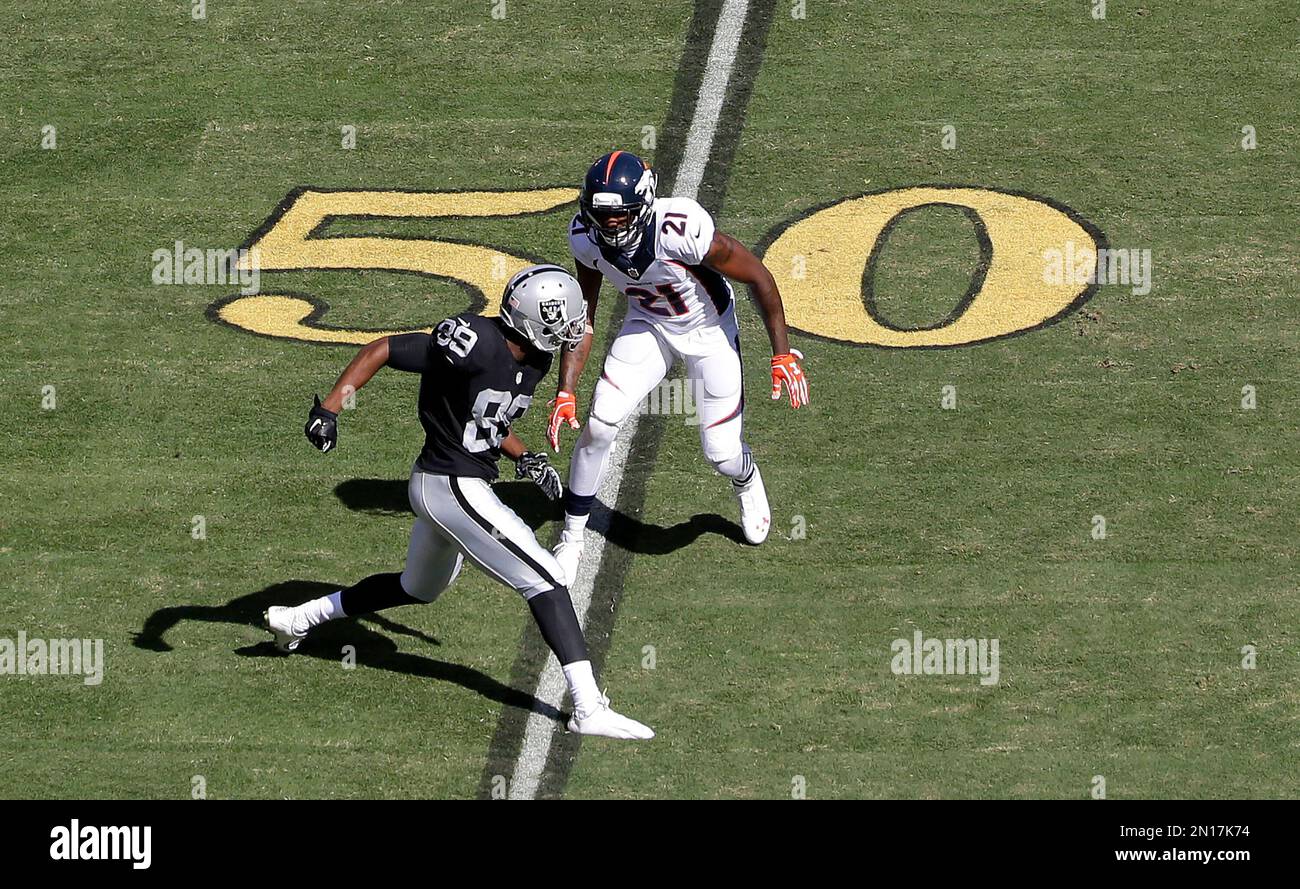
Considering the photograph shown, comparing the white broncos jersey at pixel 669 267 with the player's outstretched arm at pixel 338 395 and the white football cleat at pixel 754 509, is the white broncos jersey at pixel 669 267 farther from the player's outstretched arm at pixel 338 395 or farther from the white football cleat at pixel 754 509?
the player's outstretched arm at pixel 338 395

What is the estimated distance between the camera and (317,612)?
8680 mm

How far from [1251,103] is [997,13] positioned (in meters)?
2.46

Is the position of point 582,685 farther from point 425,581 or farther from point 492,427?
point 492,427

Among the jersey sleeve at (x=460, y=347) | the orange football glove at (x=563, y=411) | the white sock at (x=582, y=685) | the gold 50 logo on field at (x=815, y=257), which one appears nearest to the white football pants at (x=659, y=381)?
the orange football glove at (x=563, y=411)

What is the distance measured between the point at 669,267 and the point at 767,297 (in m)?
0.55

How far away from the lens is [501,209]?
528 inches

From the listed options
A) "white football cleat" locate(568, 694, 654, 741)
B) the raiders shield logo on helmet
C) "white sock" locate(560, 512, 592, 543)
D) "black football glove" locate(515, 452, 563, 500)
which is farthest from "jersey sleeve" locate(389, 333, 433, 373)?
"white sock" locate(560, 512, 592, 543)

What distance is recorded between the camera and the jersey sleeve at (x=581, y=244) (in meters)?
9.35

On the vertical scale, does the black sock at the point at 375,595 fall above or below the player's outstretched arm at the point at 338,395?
below

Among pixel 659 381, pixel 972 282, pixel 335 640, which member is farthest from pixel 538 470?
pixel 972 282

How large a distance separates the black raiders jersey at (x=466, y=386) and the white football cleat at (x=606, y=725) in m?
1.24

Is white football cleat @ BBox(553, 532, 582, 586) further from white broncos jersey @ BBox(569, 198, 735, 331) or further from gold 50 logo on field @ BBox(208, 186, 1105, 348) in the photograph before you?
gold 50 logo on field @ BBox(208, 186, 1105, 348)

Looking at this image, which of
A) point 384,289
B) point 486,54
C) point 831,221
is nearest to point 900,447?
point 831,221

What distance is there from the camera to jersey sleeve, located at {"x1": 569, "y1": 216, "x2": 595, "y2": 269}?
30.7 ft
